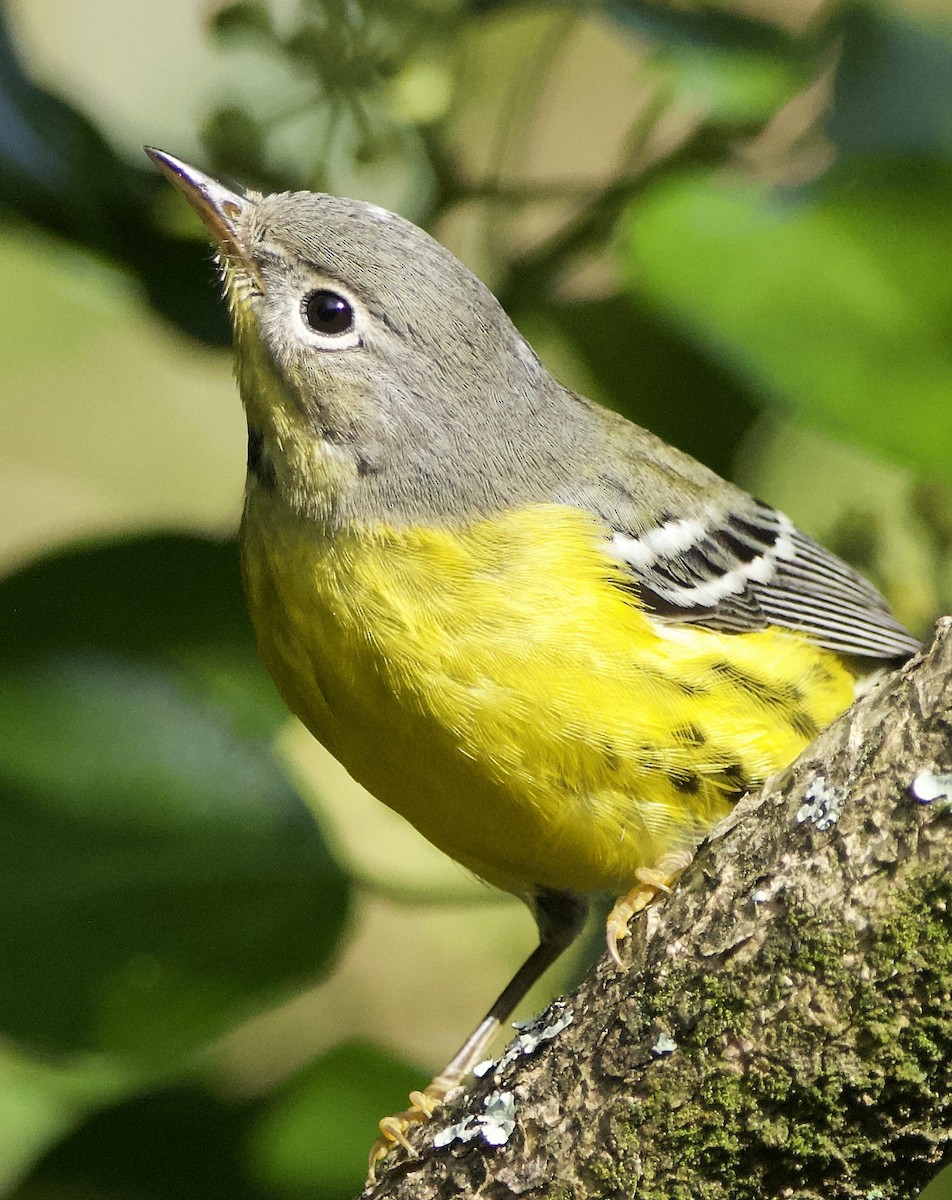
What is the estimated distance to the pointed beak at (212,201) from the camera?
265cm

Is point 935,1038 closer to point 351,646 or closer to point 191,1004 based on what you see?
point 351,646

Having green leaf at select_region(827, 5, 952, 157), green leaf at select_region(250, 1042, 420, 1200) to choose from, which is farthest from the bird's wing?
green leaf at select_region(250, 1042, 420, 1200)

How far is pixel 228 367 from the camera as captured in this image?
3.57m

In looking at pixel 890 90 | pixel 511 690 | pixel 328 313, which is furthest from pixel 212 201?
pixel 890 90

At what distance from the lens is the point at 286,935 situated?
10.2ft

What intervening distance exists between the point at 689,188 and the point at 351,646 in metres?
1.35

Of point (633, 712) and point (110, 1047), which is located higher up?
point (110, 1047)

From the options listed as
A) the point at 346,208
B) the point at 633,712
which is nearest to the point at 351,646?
the point at 633,712

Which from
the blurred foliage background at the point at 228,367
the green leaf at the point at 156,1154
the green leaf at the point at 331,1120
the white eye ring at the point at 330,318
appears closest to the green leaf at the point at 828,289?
the blurred foliage background at the point at 228,367

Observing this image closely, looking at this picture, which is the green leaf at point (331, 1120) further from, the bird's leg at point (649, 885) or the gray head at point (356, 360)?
the gray head at point (356, 360)

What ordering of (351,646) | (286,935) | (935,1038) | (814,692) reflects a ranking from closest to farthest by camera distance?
1. (935,1038)
2. (351,646)
3. (814,692)
4. (286,935)

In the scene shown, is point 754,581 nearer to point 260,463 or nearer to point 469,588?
point 469,588

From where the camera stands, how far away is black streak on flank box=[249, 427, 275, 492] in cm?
264

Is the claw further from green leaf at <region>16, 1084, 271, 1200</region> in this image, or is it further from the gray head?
the gray head
